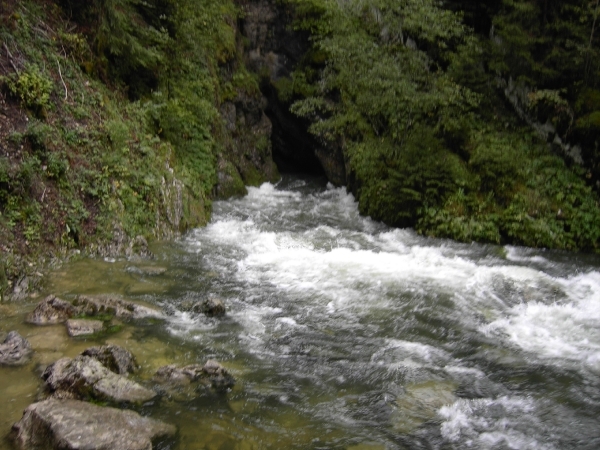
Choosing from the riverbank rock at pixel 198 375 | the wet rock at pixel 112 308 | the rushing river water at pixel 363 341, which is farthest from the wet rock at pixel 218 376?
the wet rock at pixel 112 308

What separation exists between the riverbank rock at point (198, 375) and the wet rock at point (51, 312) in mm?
1728

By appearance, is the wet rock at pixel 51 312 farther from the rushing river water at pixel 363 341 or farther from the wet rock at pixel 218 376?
the wet rock at pixel 218 376

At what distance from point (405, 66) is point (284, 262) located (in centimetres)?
692

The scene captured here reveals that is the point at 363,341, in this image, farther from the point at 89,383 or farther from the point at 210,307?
the point at 89,383

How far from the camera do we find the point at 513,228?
11023mm

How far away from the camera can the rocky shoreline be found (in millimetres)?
3805

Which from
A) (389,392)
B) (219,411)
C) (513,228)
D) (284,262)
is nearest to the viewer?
(219,411)

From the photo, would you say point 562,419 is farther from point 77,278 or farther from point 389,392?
point 77,278

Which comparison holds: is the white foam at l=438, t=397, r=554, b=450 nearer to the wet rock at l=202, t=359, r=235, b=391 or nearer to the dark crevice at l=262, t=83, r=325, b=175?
the wet rock at l=202, t=359, r=235, b=391

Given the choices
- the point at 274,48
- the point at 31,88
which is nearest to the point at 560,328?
the point at 31,88

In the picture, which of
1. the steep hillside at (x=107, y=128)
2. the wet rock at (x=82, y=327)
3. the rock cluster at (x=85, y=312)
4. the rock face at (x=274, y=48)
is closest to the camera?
the wet rock at (x=82, y=327)

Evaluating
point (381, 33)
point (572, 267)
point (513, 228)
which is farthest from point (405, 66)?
point (572, 267)

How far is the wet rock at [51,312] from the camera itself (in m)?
5.88

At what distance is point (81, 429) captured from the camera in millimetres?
3826
